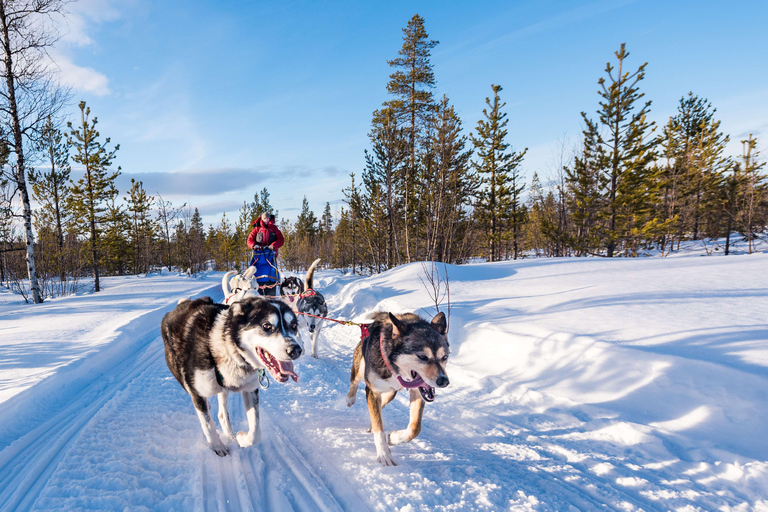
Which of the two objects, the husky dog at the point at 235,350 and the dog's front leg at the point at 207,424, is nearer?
the husky dog at the point at 235,350

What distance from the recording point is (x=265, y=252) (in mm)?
6809

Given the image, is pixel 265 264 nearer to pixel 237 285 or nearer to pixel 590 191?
pixel 237 285

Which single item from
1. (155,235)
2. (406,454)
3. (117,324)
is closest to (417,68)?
(117,324)

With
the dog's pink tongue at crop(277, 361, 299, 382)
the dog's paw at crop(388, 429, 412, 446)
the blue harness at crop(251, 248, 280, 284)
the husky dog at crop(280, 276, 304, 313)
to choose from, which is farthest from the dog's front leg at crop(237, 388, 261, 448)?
the husky dog at crop(280, 276, 304, 313)

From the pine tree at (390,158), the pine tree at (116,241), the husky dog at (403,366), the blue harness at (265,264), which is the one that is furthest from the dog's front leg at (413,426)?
the pine tree at (116,241)

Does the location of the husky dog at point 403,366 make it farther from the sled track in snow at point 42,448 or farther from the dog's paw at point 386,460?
the sled track in snow at point 42,448

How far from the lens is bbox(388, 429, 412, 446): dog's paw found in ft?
8.93

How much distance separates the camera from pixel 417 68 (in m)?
19.8

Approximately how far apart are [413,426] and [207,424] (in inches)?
68.4

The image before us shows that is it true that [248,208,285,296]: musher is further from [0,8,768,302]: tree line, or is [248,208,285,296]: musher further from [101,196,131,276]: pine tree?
[101,196,131,276]: pine tree

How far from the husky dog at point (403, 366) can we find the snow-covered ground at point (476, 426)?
0.25m

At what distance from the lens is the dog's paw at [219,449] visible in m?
2.71

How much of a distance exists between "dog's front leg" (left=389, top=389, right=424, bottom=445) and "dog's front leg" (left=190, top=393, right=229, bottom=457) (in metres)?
1.47

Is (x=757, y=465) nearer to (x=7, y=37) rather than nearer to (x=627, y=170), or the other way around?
(x=7, y=37)
